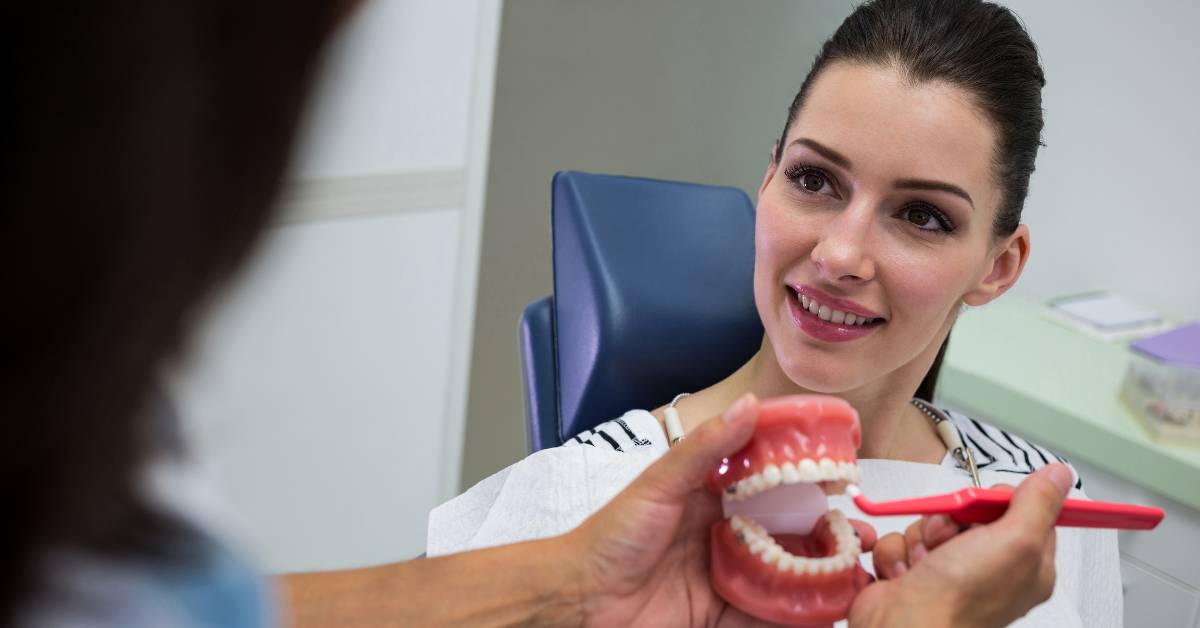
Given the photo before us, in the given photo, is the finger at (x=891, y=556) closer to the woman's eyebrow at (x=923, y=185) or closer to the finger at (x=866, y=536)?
the finger at (x=866, y=536)

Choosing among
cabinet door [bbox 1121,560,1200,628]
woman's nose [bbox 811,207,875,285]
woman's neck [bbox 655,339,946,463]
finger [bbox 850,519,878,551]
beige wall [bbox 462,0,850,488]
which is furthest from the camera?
beige wall [bbox 462,0,850,488]

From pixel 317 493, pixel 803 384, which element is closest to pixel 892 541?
pixel 803 384

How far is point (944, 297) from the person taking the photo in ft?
4.68

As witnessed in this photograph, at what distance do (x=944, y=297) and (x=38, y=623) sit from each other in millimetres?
1219

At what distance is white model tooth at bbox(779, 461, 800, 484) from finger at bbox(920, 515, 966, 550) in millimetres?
161

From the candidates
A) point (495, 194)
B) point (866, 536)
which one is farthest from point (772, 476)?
point (495, 194)

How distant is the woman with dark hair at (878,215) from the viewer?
4.47 ft

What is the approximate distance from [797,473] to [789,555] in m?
0.08

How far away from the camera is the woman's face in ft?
4.45

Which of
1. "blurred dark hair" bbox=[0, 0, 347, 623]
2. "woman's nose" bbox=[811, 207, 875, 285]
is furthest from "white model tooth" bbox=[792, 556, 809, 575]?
"blurred dark hair" bbox=[0, 0, 347, 623]

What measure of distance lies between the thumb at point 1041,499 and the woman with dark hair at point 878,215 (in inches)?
16.0

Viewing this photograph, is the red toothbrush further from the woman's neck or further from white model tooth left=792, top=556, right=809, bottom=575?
the woman's neck

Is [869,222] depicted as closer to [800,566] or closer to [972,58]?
[972,58]

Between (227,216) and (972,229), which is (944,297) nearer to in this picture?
(972,229)
